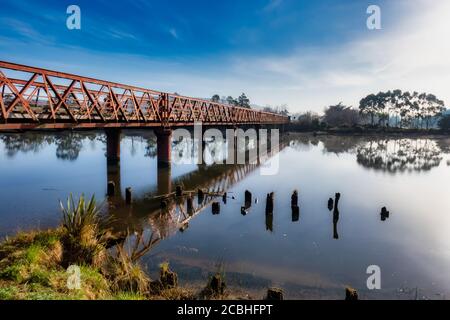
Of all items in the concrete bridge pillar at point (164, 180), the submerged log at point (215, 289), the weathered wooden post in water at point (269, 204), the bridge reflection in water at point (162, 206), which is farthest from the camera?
the concrete bridge pillar at point (164, 180)

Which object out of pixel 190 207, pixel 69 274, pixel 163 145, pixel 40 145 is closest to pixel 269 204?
pixel 190 207

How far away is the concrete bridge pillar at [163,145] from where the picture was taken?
26.1 meters

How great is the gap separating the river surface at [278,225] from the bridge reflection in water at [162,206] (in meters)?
0.06

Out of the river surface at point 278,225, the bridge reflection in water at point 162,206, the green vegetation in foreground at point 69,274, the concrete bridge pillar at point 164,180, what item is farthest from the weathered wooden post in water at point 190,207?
the green vegetation in foreground at point 69,274

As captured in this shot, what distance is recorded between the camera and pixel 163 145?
26766mm

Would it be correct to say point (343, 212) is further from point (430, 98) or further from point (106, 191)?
point (430, 98)

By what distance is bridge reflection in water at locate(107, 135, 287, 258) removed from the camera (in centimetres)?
1164

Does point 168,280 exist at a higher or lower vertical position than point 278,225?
higher

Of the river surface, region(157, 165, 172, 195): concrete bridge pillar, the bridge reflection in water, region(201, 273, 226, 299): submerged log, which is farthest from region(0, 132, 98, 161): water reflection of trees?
region(201, 273, 226, 299): submerged log

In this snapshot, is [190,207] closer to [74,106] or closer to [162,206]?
[162,206]

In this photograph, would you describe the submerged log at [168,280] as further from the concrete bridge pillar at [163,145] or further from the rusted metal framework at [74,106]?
the concrete bridge pillar at [163,145]

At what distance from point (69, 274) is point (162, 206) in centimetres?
847

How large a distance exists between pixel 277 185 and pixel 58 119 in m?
14.4
